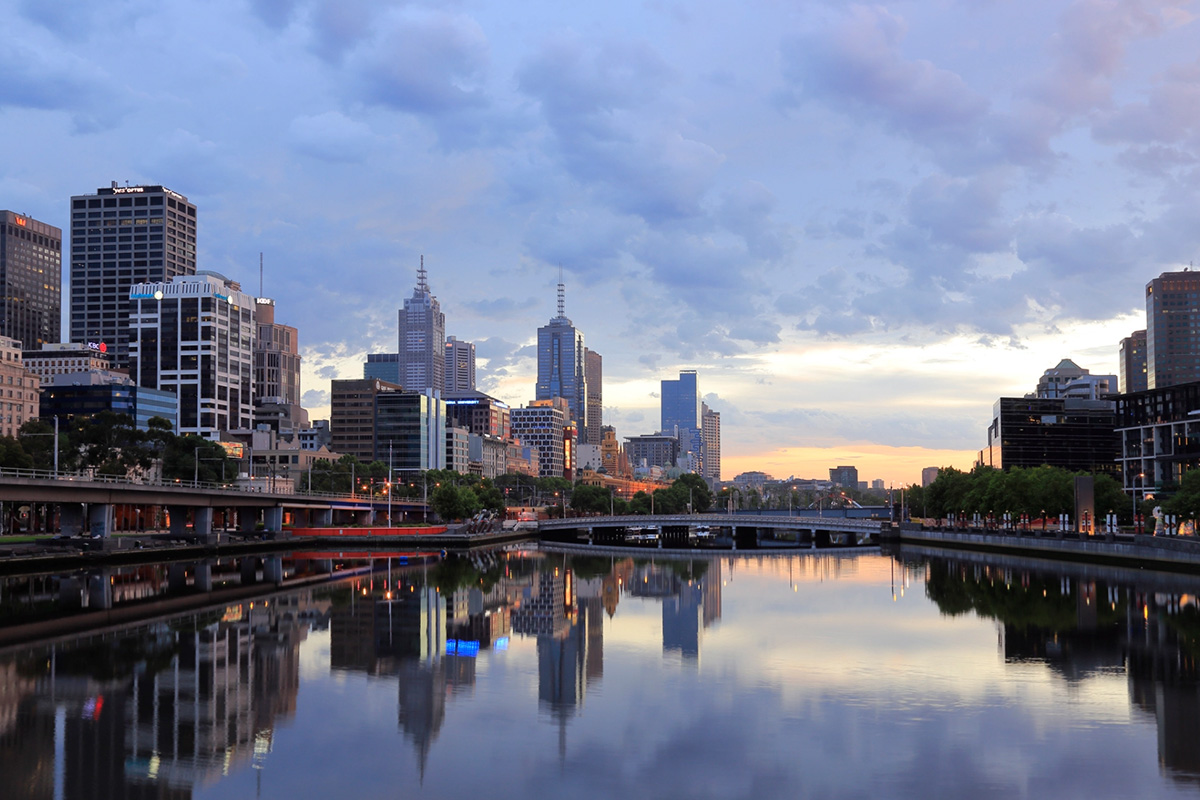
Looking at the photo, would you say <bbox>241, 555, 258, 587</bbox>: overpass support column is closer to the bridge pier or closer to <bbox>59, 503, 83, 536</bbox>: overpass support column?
the bridge pier

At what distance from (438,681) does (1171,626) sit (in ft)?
107

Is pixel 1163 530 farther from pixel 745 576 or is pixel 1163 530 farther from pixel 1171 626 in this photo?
pixel 1171 626

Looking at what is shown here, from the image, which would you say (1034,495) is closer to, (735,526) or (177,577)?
(735,526)

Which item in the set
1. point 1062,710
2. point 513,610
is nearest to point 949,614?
point 513,610

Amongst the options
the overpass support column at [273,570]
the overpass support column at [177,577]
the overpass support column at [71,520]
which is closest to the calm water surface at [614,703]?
the overpass support column at [177,577]

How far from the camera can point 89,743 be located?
27188mm

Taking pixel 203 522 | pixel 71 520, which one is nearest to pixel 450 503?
pixel 203 522

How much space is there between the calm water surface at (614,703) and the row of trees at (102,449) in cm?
6730

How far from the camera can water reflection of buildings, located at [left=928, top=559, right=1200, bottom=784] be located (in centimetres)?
3043

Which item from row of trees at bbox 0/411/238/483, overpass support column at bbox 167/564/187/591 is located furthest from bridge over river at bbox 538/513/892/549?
overpass support column at bbox 167/564/187/591

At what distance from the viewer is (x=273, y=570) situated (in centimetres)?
9106

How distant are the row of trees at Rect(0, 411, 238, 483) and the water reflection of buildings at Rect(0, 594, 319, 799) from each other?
7526cm

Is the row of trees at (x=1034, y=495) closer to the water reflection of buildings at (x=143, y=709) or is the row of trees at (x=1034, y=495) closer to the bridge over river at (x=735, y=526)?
the bridge over river at (x=735, y=526)

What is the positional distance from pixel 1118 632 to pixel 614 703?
26.2 m
